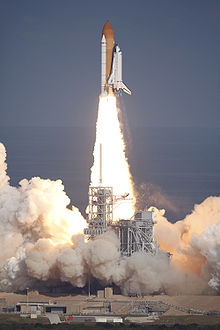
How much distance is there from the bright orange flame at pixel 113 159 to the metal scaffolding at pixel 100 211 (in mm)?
942

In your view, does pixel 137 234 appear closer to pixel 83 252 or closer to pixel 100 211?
pixel 100 211

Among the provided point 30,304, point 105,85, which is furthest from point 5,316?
point 105,85

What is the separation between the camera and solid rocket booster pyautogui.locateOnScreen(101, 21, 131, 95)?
7762 cm

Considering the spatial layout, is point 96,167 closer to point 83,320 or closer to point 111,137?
point 111,137

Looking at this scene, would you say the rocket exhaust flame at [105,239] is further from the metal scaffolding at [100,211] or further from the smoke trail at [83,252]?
the metal scaffolding at [100,211]

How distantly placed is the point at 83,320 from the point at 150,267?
509 cm

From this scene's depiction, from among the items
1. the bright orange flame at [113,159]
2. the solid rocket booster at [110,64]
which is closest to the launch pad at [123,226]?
the bright orange flame at [113,159]

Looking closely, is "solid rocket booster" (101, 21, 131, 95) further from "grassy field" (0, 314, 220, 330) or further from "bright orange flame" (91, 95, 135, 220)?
"grassy field" (0, 314, 220, 330)

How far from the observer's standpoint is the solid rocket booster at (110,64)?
7762 cm

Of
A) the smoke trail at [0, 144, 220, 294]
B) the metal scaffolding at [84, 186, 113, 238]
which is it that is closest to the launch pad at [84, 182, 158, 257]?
the metal scaffolding at [84, 186, 113, 238]

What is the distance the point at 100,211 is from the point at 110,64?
7.41 metres

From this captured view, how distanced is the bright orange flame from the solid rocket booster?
0.64 metres

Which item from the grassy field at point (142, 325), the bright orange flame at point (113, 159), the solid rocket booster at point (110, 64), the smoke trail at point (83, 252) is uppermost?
the solid rocket booster at point (110, 64)

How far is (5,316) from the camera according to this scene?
73.0 metres
